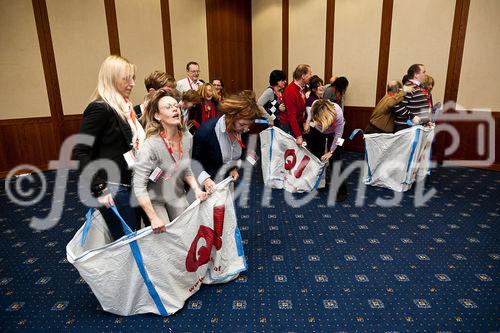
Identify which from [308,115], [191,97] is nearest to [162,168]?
[191,97]

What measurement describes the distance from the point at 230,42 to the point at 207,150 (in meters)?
5.29

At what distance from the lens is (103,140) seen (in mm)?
1625

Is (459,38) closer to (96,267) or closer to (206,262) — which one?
(206,262)

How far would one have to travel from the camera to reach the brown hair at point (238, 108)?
1.90 meters

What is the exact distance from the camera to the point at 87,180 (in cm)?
155

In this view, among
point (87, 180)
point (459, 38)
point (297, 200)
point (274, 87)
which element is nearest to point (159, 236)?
point (87, 180)

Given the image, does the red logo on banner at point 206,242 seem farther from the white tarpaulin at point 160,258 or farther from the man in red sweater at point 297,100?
the man in red sweater at point 297,100

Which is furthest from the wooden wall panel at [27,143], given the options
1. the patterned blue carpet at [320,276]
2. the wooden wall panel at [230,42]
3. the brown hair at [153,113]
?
the brown hair at [153,113]

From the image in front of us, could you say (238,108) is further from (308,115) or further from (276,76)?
(276,76)

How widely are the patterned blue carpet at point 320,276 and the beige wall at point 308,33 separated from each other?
11.8 feet

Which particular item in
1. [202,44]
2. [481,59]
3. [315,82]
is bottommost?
[315,82]

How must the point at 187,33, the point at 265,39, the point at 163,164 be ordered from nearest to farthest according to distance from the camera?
the point at 163,164
the point at 187,33
the point at 265,39

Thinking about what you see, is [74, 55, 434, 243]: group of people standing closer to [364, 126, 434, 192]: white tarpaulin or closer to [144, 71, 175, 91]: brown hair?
[144, 71, 175, 91]: brown hair

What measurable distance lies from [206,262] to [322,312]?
30.0 inches
